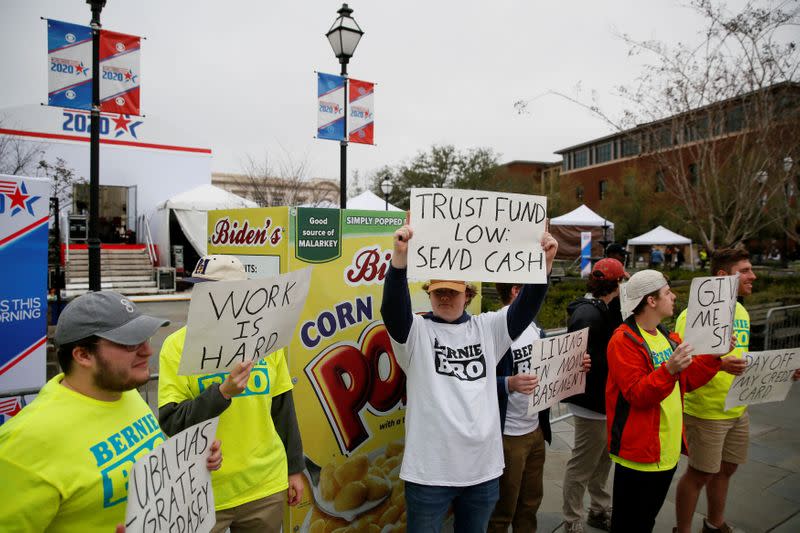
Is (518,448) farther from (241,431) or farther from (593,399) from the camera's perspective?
(241,431)

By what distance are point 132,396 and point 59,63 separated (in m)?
5.41

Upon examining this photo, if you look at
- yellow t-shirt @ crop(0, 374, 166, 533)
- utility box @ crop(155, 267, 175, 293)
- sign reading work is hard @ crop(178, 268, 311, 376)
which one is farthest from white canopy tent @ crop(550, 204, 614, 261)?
yellow t-shirt @ crop(0, 374, 166, 533)

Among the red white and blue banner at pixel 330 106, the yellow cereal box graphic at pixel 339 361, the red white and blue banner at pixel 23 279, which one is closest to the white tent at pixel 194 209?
the red white and blue banner at pixel 330 106

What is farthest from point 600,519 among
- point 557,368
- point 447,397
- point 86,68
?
point 86,68

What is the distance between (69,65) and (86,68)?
0.16m

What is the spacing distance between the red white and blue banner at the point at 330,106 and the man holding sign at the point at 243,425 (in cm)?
590

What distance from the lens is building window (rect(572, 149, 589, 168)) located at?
69.9 m

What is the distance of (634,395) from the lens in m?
2.96

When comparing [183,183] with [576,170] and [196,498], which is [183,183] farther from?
[576,170]

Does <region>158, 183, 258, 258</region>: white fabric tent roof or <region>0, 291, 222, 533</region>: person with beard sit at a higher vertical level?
<region>158, 183, 258, 258</region>: white fabric tent roof

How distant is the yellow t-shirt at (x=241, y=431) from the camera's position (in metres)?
2.41

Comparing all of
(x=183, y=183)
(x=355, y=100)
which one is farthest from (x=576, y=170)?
(x=355, y=100)

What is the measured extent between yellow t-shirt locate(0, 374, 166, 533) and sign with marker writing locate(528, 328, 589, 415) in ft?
7.70

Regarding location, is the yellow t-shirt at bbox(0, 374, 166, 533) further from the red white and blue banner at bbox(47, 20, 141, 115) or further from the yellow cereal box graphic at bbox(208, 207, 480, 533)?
the red white and blue banner at bbox(47, 20, 141, 115)
